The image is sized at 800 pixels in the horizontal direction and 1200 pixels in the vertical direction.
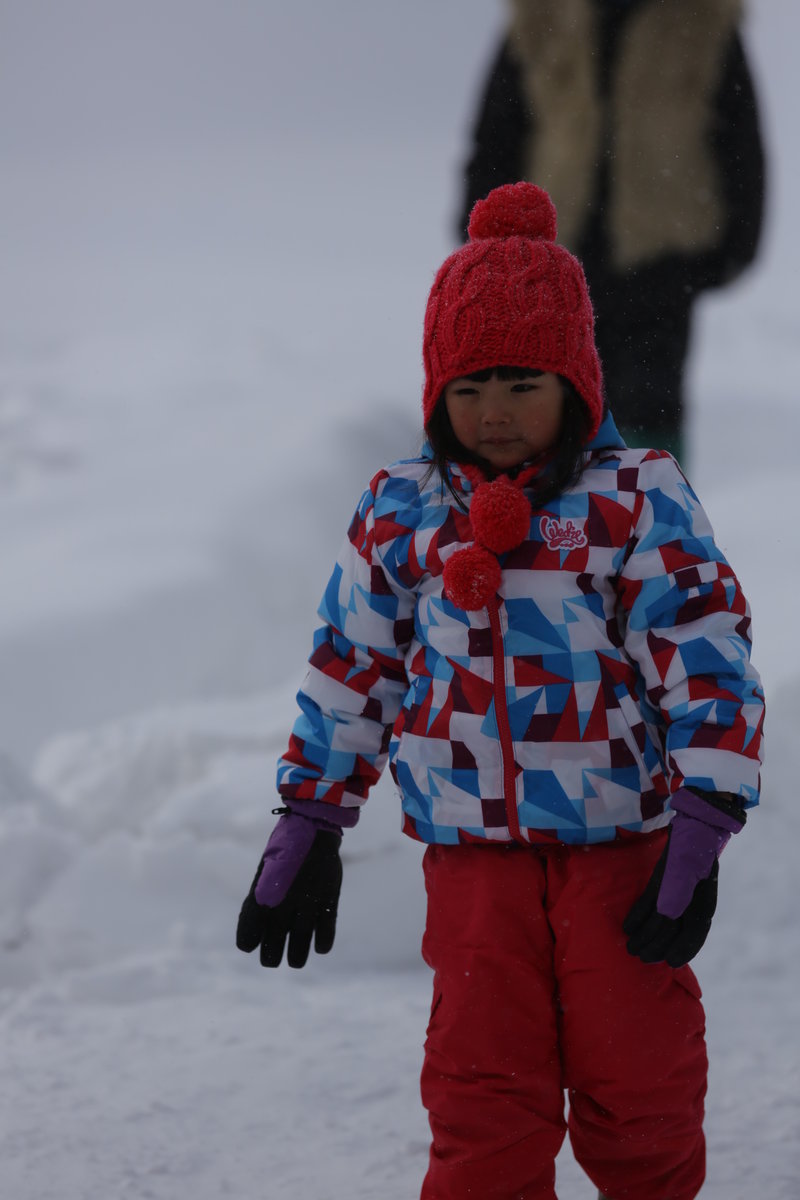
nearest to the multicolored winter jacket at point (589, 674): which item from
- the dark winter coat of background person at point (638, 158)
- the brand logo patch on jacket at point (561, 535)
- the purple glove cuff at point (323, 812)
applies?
the brand logo patch on jacket at point (561, 535)

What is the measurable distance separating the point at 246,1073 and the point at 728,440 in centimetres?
688

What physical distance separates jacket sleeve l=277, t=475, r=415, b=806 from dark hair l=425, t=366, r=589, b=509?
9 cm

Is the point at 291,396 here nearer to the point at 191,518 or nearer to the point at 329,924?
the point at 191,518

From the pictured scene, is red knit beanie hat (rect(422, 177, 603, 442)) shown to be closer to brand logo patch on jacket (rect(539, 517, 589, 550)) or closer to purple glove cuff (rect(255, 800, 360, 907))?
brand logo patch on jacket (rect(539, 517, 589, 550))

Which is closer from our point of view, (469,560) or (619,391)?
(469,560)

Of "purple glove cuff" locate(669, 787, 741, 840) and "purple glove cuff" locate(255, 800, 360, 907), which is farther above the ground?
"purple glove cuff" locate(669, 787, 741, 840)

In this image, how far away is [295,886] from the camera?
4.76ft

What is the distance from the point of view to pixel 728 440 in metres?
8.24

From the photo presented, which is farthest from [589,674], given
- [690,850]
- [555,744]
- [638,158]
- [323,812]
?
[638,158]

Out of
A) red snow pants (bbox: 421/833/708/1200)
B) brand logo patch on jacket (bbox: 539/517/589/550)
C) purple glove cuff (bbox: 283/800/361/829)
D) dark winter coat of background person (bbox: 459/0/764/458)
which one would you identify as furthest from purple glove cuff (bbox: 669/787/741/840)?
dark winter coat of background person (bbox: 459/0/764/458)

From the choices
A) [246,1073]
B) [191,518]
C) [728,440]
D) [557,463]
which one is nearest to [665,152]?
[557,463]

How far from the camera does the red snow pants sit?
4.27 ft

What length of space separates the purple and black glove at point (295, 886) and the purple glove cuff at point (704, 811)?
39 cm

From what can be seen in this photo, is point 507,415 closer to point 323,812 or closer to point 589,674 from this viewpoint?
point 589,674
